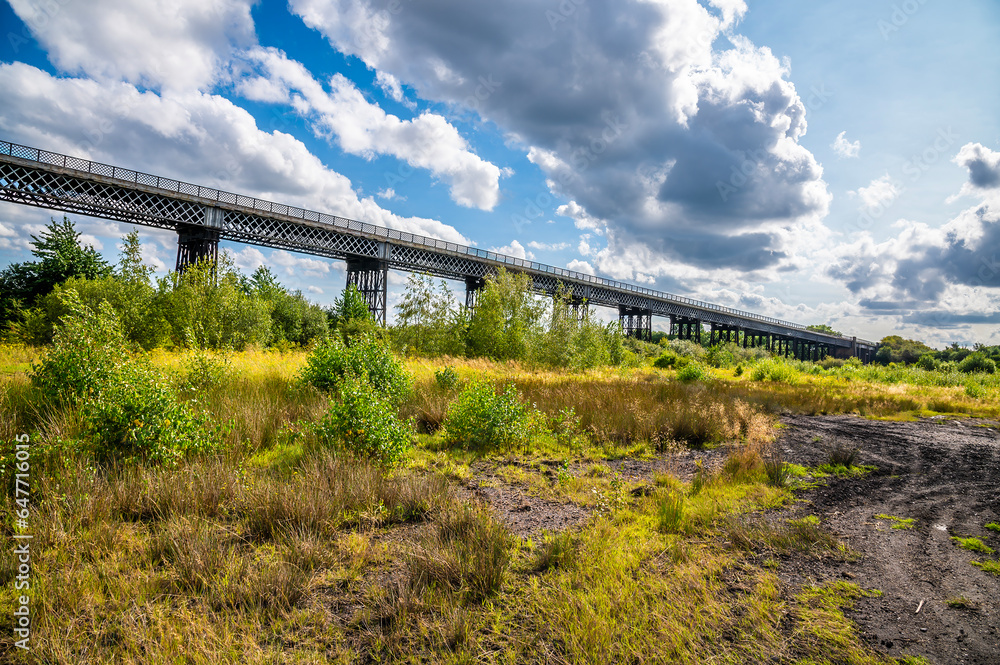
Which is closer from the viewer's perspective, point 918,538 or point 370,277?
point 918,538

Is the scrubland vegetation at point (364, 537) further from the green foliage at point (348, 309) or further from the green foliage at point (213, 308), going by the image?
the green foliage at point (348, 309)

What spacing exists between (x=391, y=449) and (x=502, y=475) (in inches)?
68.1

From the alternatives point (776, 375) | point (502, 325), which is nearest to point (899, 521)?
point (502, 325)

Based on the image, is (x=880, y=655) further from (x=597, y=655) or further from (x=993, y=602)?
(x=597, y=655)

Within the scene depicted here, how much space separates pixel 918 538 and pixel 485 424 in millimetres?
5848

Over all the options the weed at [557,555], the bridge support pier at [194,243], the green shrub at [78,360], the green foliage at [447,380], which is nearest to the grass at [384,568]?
the weed at [557,555]

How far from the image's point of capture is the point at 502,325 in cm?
2542

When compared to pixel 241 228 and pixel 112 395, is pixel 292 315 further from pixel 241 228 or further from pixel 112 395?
pixel 112 395

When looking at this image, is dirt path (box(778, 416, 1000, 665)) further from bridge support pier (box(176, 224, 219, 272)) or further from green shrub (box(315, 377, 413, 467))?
bridge support pier (box(176, 224, 219, 272))

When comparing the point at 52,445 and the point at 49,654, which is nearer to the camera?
the point at 49,654

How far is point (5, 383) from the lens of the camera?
6.95 metres

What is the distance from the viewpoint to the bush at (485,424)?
300 inches

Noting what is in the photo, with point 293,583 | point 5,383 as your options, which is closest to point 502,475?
point 293,583

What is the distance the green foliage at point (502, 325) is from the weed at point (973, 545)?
2076cm
